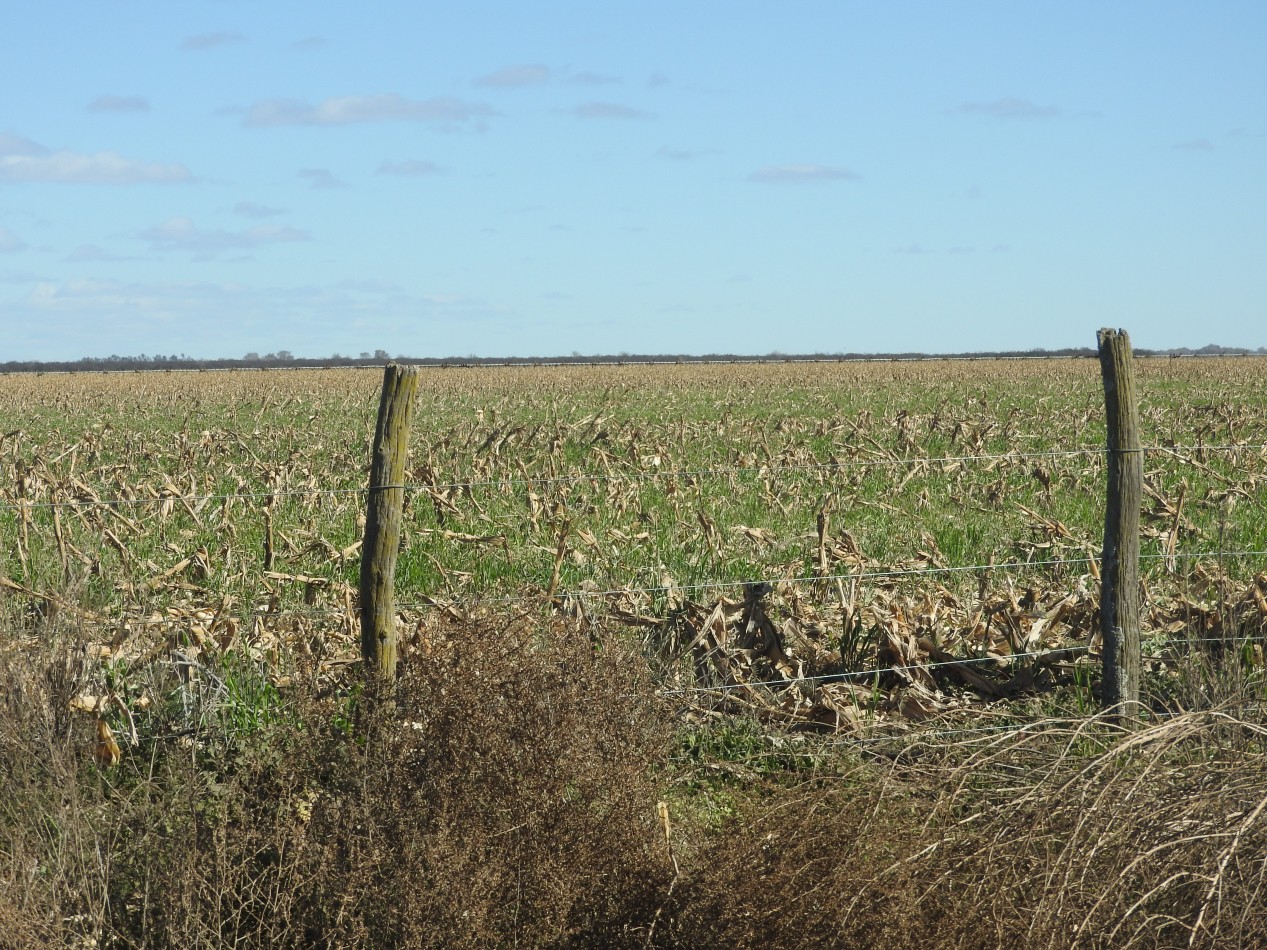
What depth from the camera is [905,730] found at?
19.6ft

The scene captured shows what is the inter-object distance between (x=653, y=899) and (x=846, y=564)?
4.10 meters

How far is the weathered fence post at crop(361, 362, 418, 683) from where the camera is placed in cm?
497

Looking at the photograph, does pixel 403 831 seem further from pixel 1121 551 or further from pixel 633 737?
pixel 1121 551

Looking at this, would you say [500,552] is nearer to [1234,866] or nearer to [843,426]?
[1234,866]

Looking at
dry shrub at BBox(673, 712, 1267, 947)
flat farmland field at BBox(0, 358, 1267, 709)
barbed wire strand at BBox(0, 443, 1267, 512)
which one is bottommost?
dry shrub at BBox(673, 712, 1267, 947)

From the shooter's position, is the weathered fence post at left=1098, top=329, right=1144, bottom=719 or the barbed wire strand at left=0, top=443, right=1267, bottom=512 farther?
the barbed wire strand at left=0, top=443, right=1267, bottom=512

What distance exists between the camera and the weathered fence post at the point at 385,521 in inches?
196

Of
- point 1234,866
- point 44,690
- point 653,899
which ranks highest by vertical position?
point 44,690

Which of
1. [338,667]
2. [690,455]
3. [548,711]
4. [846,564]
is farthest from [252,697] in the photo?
[690,455]

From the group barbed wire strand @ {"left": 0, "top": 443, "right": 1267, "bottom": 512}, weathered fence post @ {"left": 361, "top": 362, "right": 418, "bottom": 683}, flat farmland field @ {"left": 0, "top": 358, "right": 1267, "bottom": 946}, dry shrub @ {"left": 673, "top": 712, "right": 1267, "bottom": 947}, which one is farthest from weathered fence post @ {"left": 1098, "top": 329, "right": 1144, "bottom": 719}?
weathered fence post @ {"left": 361, "top": 362, "right": 418, "bottom": 683}

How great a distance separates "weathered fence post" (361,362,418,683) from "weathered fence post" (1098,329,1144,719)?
331 centimetres

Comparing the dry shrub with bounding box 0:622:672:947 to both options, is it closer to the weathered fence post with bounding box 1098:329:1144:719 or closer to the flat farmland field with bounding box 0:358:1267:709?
the flat farmland field with bounding box 0:358:1267:709

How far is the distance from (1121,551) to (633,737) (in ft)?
9.63

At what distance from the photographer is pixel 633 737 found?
175 inches
